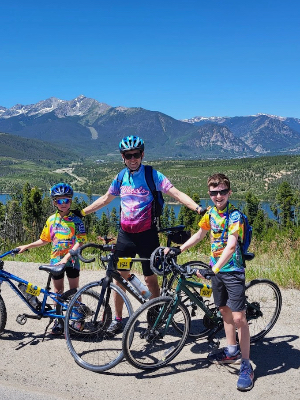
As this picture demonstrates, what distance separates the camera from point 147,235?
4797mm

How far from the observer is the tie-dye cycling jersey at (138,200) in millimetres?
4695

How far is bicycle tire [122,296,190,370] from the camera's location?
4.10m

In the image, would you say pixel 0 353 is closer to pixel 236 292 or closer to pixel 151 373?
pixel 151 373

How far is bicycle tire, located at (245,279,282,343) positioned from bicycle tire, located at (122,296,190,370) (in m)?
0.98

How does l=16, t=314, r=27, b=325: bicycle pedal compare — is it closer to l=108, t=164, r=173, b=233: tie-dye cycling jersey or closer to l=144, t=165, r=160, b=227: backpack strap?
l=108, t=164, r=173, b=233: tie-dye cycling jersey

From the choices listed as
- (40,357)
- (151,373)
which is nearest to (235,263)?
(151,373)

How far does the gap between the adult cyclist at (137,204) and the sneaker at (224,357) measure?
123cm

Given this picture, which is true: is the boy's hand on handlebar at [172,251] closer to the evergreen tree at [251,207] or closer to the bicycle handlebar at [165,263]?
the bicycle handlebar at [165,263]

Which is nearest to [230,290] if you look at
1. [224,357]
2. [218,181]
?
[224,357]

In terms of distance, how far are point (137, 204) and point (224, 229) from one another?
1.18 metres

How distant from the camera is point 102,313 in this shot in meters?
Answer: 4.78

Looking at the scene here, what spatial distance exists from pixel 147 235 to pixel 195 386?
6.03 ft

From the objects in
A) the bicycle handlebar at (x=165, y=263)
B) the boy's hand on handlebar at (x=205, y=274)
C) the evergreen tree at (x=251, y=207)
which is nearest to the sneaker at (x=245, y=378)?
the boy's hand on handlebar at (x=205, y=274)

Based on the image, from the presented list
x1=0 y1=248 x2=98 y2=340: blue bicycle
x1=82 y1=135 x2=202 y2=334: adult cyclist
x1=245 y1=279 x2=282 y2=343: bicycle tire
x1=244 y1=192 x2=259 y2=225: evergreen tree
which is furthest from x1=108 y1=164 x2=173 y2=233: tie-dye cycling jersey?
x1=244 y1=192 x2=259 y2=225: evergreen tree
